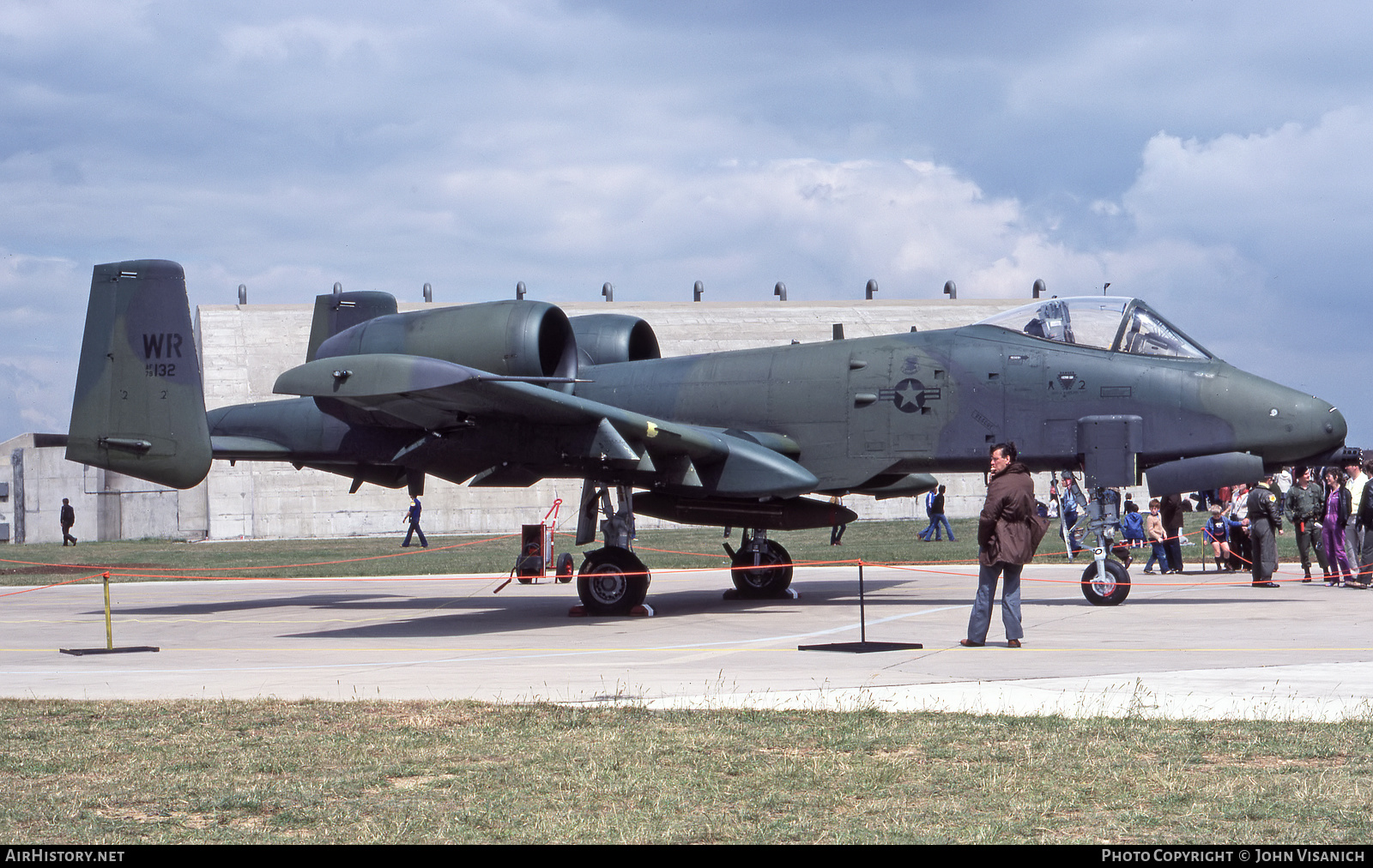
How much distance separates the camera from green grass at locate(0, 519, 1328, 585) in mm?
25375

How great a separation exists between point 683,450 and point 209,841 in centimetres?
936

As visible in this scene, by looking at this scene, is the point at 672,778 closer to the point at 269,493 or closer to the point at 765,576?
the point at 765,576

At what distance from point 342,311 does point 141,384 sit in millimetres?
3466

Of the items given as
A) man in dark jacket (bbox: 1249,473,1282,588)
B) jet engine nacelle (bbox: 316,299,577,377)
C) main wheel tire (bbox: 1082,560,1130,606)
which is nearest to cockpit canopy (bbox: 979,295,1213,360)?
main wheel tire (bbox: 1082,560,1130,606)

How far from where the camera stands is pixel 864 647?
35.3 ft

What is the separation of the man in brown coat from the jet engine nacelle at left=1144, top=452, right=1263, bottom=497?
3.56 meters

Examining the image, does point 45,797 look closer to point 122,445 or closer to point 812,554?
point 122,445

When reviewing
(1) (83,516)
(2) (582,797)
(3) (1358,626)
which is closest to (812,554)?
(3) (1358,626)

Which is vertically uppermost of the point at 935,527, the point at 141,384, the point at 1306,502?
the point at 141,384

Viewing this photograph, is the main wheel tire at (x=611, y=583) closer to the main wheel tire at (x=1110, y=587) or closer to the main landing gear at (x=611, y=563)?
the main landing gear at (x=611, y=563)

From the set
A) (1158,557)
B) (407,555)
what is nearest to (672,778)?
(1158,557)

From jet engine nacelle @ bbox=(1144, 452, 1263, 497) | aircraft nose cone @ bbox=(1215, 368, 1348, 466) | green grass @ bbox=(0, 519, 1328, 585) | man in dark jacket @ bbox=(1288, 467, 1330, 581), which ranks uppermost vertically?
Answer: aircraft nose cone @ bbox=(1215, 368, 1348, 466)

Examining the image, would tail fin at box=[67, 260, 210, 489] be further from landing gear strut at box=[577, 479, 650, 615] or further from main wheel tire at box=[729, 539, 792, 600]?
main wheel tire at box=[729, 539, 792, 600]

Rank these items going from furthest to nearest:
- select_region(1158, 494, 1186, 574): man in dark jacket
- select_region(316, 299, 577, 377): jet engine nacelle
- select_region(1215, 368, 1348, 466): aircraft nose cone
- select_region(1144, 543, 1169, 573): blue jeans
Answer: select_region(1144, 543, 1169, 573): blue jeans < select_region(1158, 494, 1186, 574): man in dark jacket < select_region(316, 299, 577, 377): jet engine nacelle < select_region(1215, 368, 1348, 466): aircraft nose cone
